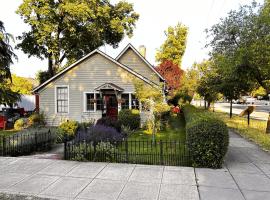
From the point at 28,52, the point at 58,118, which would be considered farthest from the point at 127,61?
the point at 28,52

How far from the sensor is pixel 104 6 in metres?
28.0

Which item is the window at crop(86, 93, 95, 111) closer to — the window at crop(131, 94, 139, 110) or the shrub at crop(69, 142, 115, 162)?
the window at crop(131, 94, 139, 110)

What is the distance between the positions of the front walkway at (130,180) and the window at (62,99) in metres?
10.9

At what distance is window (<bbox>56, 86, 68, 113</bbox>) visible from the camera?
19.8 metres

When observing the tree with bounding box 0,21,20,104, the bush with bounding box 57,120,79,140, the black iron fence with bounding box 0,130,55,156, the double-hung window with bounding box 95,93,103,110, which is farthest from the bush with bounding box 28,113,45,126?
the tree with bounding box 0,21,20,104

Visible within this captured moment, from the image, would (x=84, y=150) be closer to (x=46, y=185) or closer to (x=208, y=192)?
(x=46, y=185)

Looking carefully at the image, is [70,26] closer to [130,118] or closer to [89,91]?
[89,91]

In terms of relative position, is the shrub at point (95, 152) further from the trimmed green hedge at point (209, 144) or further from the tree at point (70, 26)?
the tree at point (70, 26)

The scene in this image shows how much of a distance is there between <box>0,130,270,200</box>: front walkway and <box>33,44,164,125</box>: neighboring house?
34.4 feet

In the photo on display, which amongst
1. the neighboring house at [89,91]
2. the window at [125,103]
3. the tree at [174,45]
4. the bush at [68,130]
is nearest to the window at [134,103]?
the neighboring house at [89,91]

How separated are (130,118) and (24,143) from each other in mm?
7704

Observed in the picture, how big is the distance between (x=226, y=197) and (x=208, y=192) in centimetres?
44

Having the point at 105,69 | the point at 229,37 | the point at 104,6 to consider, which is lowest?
the point at 105,69

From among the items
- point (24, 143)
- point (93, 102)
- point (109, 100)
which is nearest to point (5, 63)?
point (24, 143)
